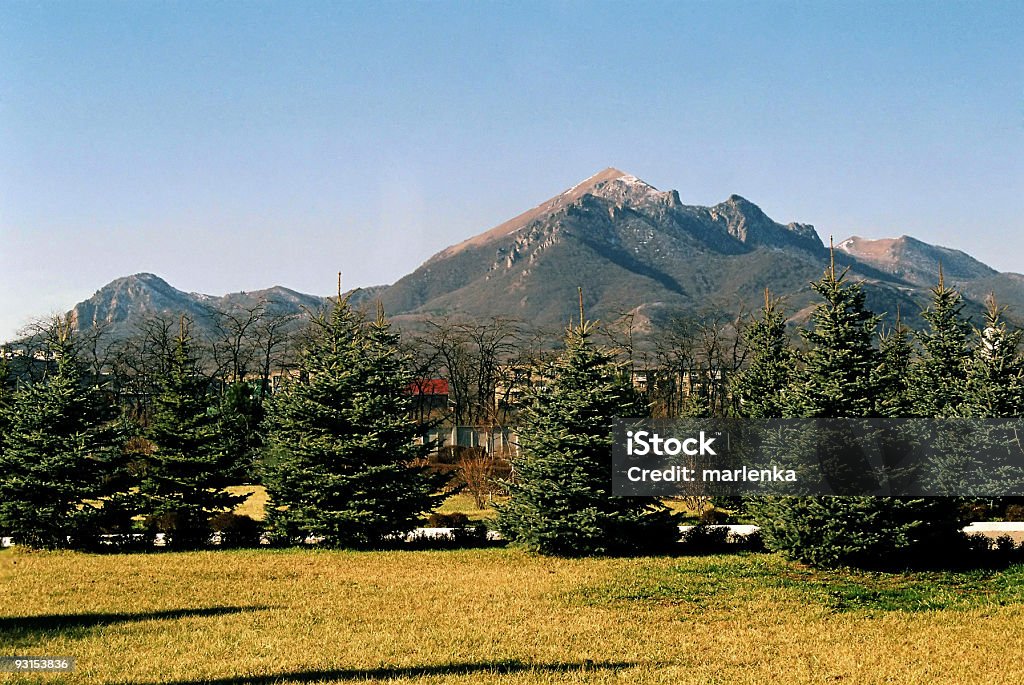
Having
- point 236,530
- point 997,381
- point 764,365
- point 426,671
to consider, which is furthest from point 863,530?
point 236,530

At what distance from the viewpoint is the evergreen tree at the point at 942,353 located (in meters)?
33.9

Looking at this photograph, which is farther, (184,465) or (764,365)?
(764,365)

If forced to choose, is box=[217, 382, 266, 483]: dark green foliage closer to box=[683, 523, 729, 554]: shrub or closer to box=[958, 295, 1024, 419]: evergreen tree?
box=[683, 523, 729, 554]: shrub

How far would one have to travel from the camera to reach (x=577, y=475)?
21422 mm

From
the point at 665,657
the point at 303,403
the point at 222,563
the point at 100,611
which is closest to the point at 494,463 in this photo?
the point at 303,403

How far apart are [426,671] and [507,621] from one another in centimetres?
335

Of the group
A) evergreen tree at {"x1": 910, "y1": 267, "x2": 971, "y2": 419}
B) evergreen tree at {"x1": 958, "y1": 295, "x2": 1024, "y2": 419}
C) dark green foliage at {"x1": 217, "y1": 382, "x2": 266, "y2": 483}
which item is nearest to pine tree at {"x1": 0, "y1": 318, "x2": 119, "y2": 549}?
dark green foliage at {"x1": 217, "y1": 382, "x2": 266, "y2": 483}

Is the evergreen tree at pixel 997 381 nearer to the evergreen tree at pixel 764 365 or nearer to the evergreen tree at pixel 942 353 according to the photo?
the evergreen tree at pixel 942 353

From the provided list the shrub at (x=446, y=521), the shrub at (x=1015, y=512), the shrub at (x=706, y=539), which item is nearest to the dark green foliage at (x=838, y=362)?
the shrub at (x=706, y=539)

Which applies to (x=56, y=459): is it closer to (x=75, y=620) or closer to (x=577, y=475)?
(x=75, y=620)

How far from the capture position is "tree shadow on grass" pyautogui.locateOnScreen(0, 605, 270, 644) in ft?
43.9

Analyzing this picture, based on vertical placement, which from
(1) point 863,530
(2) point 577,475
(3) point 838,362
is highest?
(3) point 838,362

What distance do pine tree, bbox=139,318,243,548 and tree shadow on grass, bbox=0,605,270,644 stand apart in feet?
30.2

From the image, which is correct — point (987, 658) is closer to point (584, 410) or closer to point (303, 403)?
point (584, 410)
